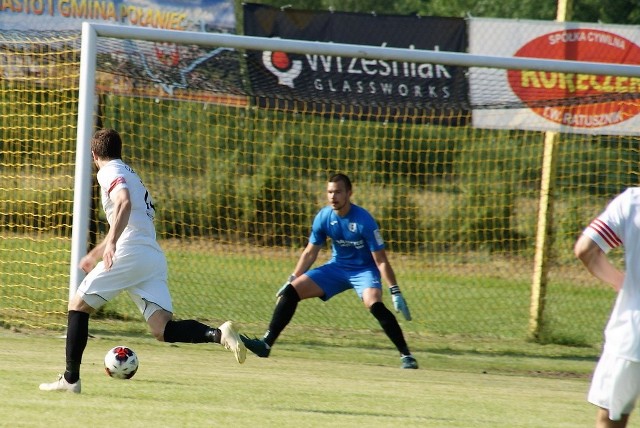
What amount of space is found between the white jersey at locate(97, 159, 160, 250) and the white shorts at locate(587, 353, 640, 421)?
3.26m

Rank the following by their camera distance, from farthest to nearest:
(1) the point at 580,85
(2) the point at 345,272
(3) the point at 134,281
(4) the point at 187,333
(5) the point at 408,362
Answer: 1. (1) the point at 580,85
2. (2) the point at 345,272
3. (5) the point at 408,362
4. (4) the point at 187,333
5. (3) the point at 134,281

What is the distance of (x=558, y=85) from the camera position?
12.6m

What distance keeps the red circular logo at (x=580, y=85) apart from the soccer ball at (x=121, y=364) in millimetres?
5823

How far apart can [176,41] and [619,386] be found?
6.31 meters

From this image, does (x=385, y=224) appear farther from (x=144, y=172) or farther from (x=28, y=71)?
(x=28, y=71)

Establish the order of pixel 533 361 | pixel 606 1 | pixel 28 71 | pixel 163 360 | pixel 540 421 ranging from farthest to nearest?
pixel 606 1 < pixel 28 71 < pixel 533 361 < pixel 163 360 < pixel 540 421

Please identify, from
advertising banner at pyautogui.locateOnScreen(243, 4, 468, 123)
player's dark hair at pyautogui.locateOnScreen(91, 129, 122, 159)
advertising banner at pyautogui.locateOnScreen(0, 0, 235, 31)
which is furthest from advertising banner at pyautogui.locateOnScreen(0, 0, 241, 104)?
player's dark hair at pyautogui.locateOnScreen(91, 129, 122, 159)

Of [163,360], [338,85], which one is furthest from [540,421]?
[338,85]

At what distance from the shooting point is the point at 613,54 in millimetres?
13414

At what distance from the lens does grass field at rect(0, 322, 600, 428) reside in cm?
636

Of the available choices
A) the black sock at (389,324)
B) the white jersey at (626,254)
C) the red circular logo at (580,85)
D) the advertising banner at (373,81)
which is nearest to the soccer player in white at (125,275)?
the black sock at (389,324)

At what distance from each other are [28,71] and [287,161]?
4.91 m

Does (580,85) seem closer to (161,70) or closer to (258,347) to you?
(161,70)

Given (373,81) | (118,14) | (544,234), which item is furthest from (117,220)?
(118,14)
